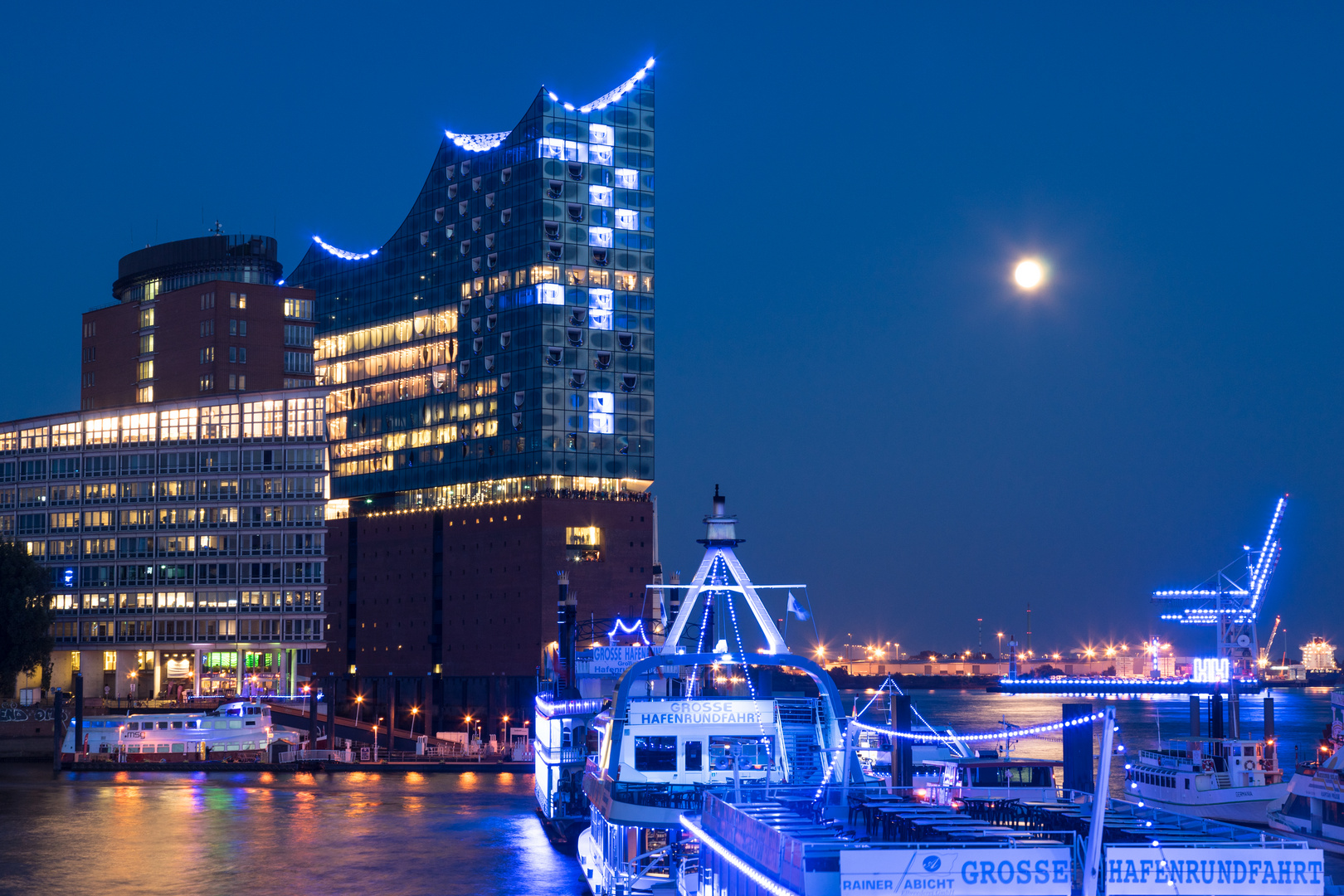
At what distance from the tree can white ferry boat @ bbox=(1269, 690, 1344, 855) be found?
273 ft

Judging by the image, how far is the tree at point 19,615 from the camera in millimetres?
103875

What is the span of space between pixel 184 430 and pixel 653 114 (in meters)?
54.2

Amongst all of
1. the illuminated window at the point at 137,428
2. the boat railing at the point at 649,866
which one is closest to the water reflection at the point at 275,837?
the boat railing at the point at 649,866

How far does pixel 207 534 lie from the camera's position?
413 ft

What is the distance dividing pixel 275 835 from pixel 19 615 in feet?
168

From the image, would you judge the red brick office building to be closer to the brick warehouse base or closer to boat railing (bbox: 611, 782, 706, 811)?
the brick warehouse base

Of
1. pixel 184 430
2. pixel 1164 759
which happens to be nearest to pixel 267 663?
pixel 184 430

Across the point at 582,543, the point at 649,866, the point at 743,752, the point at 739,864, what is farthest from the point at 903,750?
the point at 582,543

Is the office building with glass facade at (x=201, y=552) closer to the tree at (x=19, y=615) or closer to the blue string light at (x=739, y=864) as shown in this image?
the tree at (x=19, y=615)

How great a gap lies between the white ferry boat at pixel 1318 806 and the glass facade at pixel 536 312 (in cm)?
8317

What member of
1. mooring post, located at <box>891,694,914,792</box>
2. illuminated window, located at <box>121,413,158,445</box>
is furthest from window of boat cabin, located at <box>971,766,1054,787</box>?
illuminated window, located at <box>121,413,158,445</box>

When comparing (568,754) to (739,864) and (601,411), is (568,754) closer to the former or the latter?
(739,864)

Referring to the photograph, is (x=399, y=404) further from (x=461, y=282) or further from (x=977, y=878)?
(x=977, y=878)

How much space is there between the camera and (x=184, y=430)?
Answer: 127m
